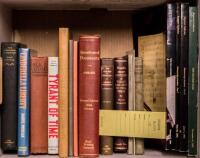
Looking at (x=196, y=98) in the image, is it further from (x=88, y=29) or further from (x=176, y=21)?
(x=88, y=29)

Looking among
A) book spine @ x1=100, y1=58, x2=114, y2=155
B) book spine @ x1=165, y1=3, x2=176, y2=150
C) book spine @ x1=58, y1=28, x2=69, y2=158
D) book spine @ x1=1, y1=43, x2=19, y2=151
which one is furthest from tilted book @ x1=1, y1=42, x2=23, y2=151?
book spine @ x1=165, y1=3, x2=176, y2=150

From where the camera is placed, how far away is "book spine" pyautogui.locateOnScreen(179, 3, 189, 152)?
849mm

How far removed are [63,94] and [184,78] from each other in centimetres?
31

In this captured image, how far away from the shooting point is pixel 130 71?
0.88 metres

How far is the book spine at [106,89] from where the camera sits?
34.8 inches

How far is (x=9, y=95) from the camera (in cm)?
89

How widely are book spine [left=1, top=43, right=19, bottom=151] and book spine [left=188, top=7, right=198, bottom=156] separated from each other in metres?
0.46

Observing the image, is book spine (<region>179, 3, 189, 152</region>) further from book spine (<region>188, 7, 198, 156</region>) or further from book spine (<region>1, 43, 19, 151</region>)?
book spine (<region>1, 43, 19, 151</region>)

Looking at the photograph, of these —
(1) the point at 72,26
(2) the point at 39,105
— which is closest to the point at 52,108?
(2) the point at 39,105

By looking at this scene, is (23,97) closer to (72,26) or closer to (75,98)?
(75,98)

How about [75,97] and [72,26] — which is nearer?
[75,97]

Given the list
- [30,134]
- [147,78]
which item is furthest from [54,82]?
[147,78]

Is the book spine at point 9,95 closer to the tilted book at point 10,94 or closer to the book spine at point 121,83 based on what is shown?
the tilted book at point 10,94

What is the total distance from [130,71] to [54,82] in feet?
0.67
